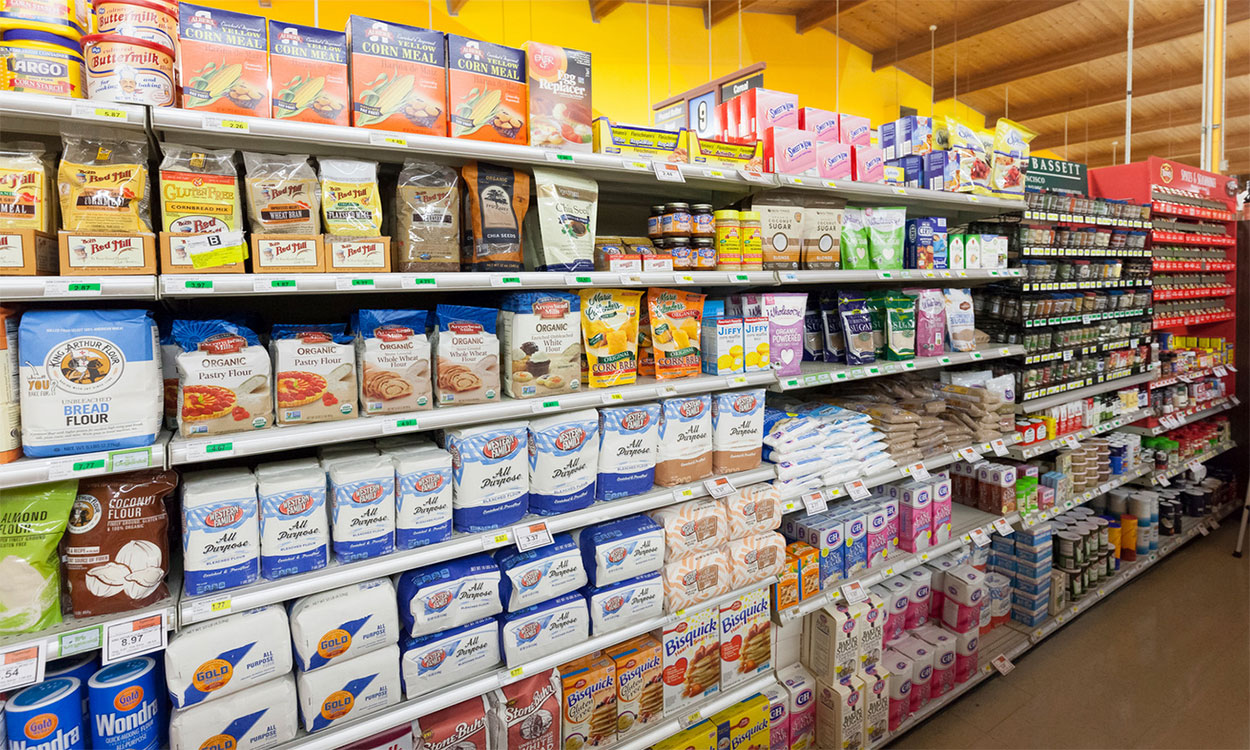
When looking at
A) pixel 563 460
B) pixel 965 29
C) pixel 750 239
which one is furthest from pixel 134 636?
pixel 965 29

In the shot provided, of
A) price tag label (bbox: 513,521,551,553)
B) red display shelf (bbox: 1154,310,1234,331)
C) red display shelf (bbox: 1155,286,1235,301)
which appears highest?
red display shelf (bbox: 1155,286,1235,301)

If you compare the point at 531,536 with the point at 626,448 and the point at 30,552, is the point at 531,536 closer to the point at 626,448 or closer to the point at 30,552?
the point at 626,448

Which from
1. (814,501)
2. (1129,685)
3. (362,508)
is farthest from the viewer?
(1129,685)

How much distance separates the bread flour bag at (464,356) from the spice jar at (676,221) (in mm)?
712

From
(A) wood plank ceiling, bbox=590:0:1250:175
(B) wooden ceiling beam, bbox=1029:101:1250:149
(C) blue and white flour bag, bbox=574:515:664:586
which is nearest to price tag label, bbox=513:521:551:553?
(C) blue and white flour bag, bbox=574:515:664:586

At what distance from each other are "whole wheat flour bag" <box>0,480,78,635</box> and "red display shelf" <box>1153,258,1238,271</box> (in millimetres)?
5803

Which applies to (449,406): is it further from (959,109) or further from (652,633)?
(959,109)

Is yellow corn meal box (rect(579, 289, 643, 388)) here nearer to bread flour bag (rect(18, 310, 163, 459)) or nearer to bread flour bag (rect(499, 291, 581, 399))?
bread flour bag (rect(499, 291, 581, 399))

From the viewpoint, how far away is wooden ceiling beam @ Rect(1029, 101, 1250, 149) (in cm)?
918

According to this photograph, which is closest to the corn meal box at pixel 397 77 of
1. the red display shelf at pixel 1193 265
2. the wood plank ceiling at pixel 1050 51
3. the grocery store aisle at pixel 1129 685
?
the grocery store aisle at pixel 1129 685

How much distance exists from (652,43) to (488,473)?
5180 millimetres

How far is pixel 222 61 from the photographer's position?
1483mm

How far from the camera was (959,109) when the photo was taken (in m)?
9.19

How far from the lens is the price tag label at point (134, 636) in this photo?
1.40 metres
